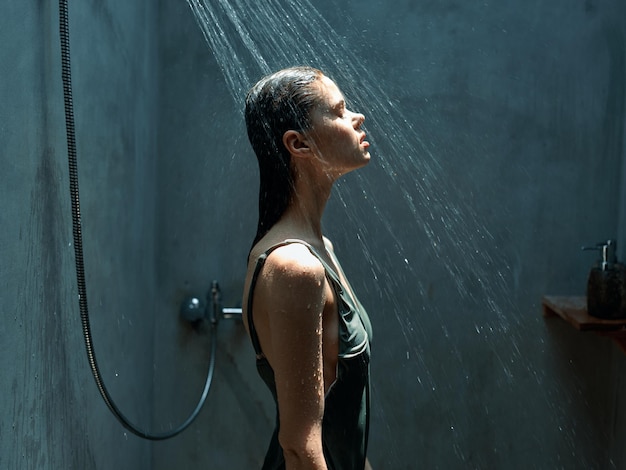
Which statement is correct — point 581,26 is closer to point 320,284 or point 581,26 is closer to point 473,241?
point 473,241

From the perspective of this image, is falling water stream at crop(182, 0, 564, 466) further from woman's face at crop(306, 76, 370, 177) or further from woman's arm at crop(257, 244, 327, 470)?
woman's arm at crop(257, 244, 327, 470)

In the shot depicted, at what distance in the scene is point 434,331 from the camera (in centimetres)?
241

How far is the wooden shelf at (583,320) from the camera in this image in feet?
6.67

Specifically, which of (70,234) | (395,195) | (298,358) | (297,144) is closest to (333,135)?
(297,144)

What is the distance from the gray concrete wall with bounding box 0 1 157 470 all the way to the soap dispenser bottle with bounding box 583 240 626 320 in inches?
51.8

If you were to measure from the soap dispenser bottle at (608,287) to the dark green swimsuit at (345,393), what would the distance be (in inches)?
41.8

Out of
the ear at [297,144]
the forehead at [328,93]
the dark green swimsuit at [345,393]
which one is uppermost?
the forehead at [328,93]

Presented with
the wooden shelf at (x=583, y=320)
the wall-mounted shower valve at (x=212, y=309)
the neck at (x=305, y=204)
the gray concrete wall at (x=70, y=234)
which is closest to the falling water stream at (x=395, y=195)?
the wooden shelf at (x=583, y=320)

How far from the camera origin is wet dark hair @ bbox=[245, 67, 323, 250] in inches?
50.0

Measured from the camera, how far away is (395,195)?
236 cm

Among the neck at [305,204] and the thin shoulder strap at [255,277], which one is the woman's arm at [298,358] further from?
the neck at [305,204]

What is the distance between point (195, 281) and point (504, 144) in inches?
42.1

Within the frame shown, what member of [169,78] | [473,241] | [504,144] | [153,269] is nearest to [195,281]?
[153,269]

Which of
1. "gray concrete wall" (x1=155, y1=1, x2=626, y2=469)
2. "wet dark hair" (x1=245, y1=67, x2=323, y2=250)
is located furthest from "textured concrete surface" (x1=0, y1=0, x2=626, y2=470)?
"wet dark hair" (x1=245, y1=67, x2=323, y2=250)
